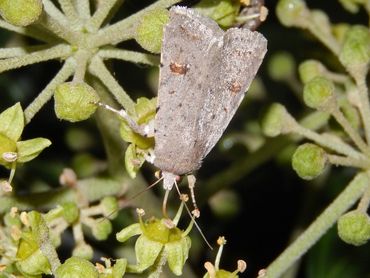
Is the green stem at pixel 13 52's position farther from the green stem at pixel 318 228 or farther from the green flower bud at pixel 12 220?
the green stem at pixel 318 228

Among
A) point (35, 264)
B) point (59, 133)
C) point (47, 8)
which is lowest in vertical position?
point (59, 133)

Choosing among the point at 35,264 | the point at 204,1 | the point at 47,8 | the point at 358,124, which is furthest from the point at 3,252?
the point at 358,124

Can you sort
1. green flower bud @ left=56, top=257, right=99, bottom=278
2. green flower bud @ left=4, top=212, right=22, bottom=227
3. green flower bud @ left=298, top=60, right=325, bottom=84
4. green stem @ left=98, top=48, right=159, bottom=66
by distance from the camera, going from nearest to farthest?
green flower bud @ left=56, top=257, right=99, bottom=278
green stem @ left=98, top=48, right=159, bottom=66
green flower bud @ left=4, top=212, right=22, bottom=227
green flower bud @ left=298, top=60, right=325, bottom=84

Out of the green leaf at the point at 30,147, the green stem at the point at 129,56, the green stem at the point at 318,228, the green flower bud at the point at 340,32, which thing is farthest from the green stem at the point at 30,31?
the green flower bud at the point at 340,32

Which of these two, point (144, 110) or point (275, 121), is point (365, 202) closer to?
point (275, 121)

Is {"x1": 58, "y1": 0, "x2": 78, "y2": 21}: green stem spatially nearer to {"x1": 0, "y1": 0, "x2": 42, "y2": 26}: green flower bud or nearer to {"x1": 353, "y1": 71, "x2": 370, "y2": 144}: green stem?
{"x1": 0, "y1": 0, "x2": 42, "y2": 26}: green flower bud

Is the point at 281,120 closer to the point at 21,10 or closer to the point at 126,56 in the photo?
the point at 126,56

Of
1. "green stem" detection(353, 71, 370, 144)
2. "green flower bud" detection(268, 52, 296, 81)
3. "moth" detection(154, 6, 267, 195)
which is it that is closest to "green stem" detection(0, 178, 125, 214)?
"moth" detection(154, 6, 267, 195)

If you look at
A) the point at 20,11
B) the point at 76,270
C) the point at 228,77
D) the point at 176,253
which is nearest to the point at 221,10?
the point at 228,77
